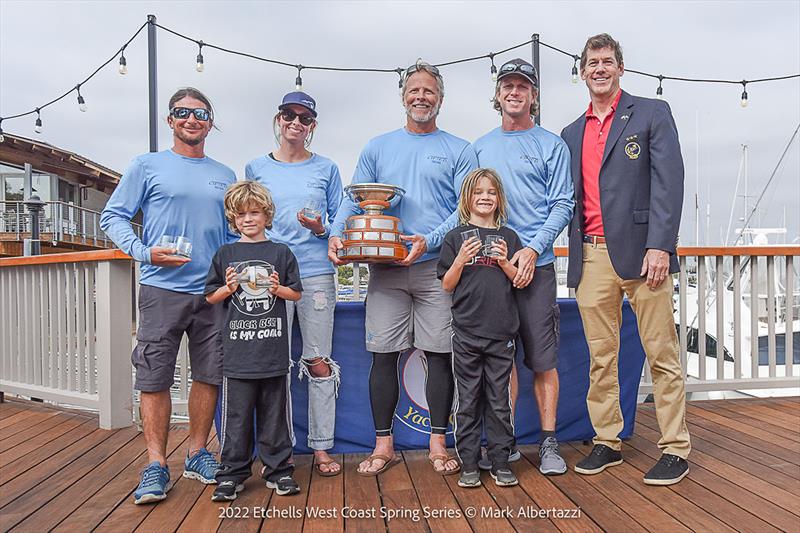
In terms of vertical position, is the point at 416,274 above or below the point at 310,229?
below

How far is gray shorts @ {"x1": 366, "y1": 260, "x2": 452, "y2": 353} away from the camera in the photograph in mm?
2455

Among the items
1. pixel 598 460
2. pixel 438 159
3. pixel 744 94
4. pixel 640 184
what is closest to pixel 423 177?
pixel 438 159

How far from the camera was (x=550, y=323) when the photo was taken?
2.45 meters

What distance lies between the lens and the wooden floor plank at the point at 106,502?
6.51 ft

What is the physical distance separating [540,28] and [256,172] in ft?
15.7

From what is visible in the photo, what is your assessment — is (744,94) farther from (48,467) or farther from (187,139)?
(48,467)

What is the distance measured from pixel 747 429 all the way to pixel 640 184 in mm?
1757

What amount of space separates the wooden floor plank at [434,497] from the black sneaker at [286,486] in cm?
41

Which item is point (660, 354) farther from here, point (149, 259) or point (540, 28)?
point (540, 28)

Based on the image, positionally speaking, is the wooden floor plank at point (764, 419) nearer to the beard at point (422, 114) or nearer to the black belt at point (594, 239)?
the black belt at point (594, 239)

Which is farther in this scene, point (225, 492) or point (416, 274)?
point (416, 274)

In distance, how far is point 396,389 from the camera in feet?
8.29

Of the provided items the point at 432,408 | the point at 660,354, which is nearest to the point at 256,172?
the point at 432,408

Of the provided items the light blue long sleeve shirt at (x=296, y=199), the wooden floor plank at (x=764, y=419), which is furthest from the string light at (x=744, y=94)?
the light blue long sleeve shirt at (x=296, y=199)
